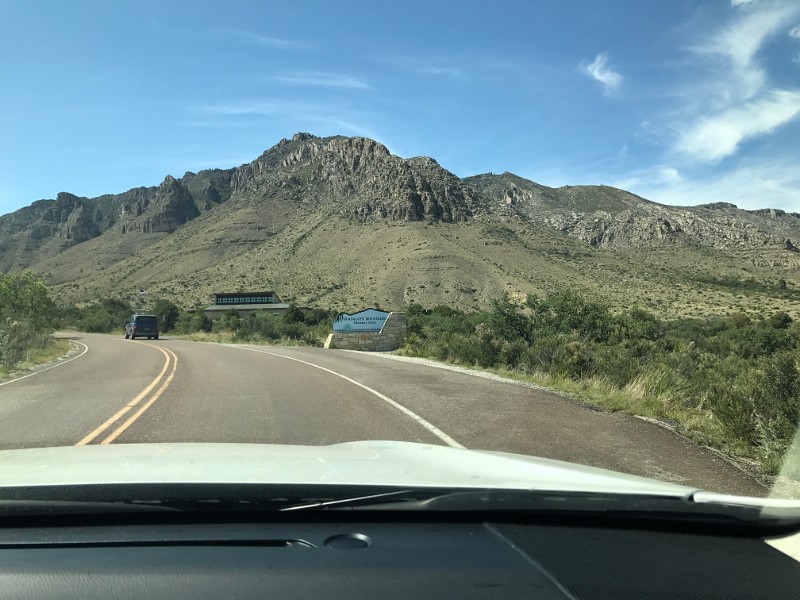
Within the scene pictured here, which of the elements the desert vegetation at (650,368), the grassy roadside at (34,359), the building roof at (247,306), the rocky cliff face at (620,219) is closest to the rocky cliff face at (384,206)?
the rocky cliff face at (620,219)

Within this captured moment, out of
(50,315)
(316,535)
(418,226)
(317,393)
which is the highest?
(418,226)

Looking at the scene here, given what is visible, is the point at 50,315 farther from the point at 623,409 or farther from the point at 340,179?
the point at 340,179

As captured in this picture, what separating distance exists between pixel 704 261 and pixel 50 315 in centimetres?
7840

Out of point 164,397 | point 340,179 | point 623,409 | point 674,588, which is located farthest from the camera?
point 340,179

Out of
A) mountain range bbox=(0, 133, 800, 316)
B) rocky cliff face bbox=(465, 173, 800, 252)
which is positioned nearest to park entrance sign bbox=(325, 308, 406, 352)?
mountain range bbox=(0, 133, 800, 316)

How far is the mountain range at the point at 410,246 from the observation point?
7325 centimetres

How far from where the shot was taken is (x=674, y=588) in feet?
9.16

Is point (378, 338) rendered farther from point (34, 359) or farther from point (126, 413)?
point (126, 413)

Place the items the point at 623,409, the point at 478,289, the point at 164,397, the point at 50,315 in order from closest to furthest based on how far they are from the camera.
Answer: the point at 623,409 < the point at 164,397 < the point at 50,315 < the point at 478,289

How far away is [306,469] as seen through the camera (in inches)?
156

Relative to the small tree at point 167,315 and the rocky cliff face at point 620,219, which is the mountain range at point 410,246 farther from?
the small tree at point 167,315

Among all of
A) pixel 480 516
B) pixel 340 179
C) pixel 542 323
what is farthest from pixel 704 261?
pixel 480 516

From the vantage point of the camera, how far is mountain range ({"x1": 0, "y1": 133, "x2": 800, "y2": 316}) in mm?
73250

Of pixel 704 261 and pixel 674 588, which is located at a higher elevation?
pixel 704 261
